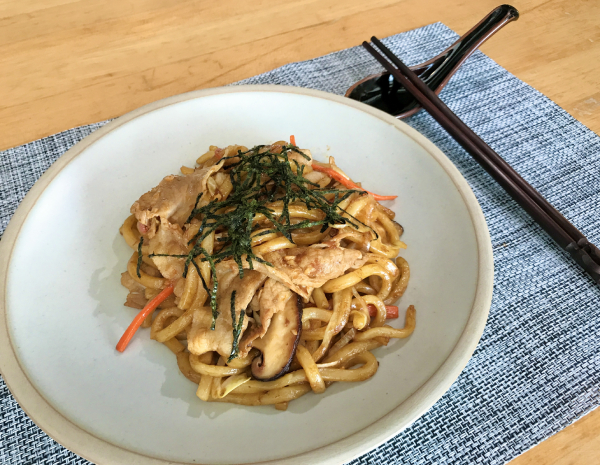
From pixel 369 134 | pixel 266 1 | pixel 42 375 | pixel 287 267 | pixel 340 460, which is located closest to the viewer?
pixel 340 460

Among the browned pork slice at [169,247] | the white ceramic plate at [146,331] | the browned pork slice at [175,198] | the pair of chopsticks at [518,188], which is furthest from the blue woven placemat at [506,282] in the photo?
the browned pork slice at [175,198]

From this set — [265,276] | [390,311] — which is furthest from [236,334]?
[390,311]

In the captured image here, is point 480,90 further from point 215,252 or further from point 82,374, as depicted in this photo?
point 82,374

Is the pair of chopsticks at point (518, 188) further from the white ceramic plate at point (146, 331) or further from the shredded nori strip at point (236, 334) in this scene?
the shredded nori strip at point (236, 334)

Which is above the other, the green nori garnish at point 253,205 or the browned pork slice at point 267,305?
the green nori garnish at point 253,205

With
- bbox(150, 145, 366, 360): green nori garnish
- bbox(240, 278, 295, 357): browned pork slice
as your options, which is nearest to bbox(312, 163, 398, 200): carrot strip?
bbox(150, 145, 366, 360): green nori garnish

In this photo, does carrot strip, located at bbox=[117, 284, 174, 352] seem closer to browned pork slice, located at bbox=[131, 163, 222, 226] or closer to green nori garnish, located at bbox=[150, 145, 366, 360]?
green nori garnish, located at bbox=[150, 145, 366, 360]

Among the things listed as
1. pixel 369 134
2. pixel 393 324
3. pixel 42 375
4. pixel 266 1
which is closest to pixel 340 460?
pixel 393 324

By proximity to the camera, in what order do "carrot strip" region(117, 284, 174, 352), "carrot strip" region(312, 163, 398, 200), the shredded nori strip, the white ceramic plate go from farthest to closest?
"carrot strip" region(312, 163, 398, 200) → "carrot strip" region(117, 284, 174, 352) → the shredded nori strip → the white ceramic plate
